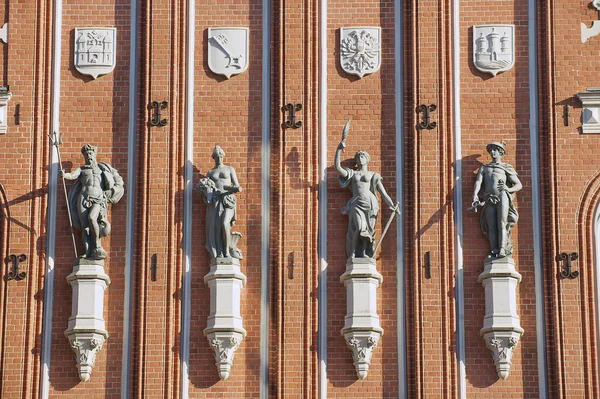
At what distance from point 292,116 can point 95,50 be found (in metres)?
3.59

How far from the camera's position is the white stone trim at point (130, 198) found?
1147 inches

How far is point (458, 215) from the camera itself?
29609mm

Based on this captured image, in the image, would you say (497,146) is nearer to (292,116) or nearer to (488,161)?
(488,161)

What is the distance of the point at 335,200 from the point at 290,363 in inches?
113

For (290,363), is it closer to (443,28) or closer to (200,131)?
(200,131)

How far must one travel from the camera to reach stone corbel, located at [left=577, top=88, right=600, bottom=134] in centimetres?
2997

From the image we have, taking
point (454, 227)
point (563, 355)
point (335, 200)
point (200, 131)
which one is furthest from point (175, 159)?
point (563, 355)

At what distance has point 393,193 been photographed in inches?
1172

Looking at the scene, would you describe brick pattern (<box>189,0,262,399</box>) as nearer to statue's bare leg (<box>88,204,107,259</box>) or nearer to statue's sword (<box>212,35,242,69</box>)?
statue's sword (<box>212,35,242,69</box>)

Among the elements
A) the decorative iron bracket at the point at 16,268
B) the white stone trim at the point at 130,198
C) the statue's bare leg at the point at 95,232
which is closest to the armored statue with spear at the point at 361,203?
the white stone trim at the point at 130,198

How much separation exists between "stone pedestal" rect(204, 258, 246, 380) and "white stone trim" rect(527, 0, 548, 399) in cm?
477

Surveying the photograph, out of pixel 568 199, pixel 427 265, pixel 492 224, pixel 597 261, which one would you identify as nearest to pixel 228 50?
pixel 427 265

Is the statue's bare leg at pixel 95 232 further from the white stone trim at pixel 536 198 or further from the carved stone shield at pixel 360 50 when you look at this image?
the white stone trim at pixel 536 198

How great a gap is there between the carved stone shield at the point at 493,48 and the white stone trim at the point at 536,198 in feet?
1.14
